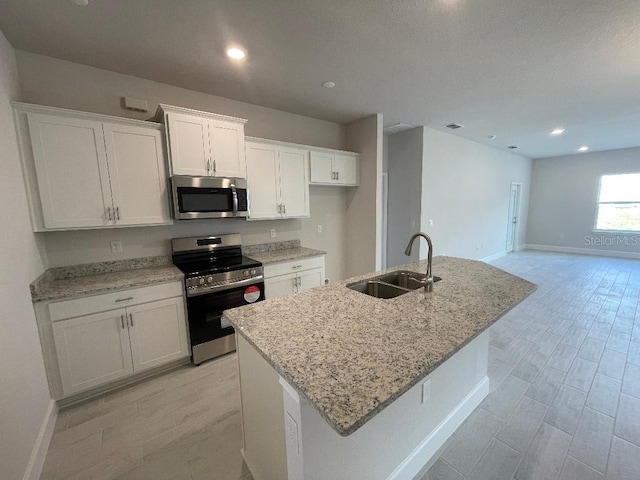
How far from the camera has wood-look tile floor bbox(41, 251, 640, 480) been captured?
61.1 inches

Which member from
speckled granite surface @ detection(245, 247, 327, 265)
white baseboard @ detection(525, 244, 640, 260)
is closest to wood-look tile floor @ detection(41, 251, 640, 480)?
speckled granite surface @ detection(245, 247, 327, 265)

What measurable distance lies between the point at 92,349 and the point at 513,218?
31.3ft

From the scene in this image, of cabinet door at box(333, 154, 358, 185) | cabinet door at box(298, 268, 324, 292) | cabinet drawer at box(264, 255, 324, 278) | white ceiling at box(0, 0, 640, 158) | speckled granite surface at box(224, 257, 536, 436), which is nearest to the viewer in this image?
speckled granite surface at box(224, 257, 536, 436)

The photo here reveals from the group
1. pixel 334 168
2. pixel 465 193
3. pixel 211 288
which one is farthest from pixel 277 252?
pixel 465 193

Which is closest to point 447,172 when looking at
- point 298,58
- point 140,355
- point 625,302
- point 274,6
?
point 625,302

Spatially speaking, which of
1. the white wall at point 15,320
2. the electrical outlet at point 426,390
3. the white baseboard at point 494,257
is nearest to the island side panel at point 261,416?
the electrical outlet at point 426,390

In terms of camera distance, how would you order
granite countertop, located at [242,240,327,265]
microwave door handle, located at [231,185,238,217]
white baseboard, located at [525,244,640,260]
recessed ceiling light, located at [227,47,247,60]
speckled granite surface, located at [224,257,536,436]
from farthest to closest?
white baseboard, located at [525,244,640,260]
granite countertop, located at [242,240,327,265]
microwave door handle, located at [231,185,238,217]
recessed ceiling light, located at [227,47,247,60]
speckled granite surface, located at [224,257,536,436]

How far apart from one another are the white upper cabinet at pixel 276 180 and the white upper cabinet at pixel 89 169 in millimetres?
894

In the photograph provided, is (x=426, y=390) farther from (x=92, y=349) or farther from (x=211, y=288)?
(x=92, y=349)

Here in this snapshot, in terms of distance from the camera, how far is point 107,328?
6.96 feet

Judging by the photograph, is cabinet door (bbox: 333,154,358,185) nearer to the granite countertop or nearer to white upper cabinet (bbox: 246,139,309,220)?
white upper cabinet (bbox: 246,139,309,220)

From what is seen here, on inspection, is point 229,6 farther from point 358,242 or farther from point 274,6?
point 358,242

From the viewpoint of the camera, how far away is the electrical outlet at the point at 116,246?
8.20 ft

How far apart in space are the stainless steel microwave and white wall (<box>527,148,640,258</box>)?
9.05 meters
